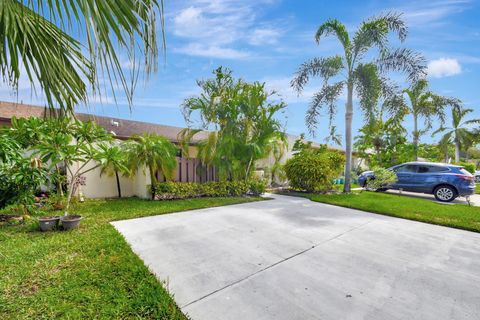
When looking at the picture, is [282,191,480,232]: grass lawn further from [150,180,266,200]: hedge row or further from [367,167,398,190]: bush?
[367,167,398,190]: bush

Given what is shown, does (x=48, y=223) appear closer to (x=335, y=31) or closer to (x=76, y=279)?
(x=76, y=279)

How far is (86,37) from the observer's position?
122 centimetres

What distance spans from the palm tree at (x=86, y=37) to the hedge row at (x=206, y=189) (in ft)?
17.6

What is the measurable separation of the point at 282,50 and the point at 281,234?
544 cm

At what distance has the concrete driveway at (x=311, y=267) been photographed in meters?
2.04

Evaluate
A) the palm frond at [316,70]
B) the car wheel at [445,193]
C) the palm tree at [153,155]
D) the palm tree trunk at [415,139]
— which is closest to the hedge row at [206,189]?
the palm tree at [153,155]

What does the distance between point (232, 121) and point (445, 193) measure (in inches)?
337

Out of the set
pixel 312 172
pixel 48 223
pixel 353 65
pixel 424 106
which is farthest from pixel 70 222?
pixel 424 106

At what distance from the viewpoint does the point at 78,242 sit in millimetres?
3473

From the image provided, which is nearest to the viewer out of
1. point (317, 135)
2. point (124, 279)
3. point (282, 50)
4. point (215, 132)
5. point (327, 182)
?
point (124, 279)

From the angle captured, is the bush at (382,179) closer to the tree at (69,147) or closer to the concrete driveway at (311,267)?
the concrete driveway at (311,267)

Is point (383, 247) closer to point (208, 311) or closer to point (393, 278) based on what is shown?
point (393, 278)

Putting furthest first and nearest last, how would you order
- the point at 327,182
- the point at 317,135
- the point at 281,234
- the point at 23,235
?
the point at 317,135, the point at 327,182, the point at 281,234, the point at 23,235

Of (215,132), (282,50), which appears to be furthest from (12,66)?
(282,50)
